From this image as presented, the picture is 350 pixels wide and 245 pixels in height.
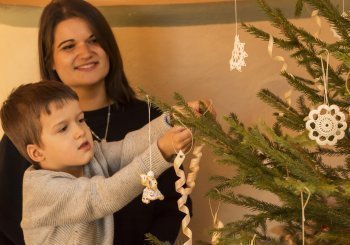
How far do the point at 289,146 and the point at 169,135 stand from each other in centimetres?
41

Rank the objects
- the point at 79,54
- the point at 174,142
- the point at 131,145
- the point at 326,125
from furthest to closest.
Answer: the point at 79,54 < the point at 131,145 < the point at 174,142 < the point at 326,125

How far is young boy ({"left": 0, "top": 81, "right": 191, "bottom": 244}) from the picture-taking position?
118 centimetres

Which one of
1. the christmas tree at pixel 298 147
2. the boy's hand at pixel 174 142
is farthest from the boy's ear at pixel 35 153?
the christmas tree at pixel 298 147

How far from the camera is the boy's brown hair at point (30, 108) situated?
125 centimetres

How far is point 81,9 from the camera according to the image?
1639 mm

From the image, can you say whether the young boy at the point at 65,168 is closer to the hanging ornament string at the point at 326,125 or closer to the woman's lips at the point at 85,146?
the woman's lips at the point at 85,146

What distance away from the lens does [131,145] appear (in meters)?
1.37

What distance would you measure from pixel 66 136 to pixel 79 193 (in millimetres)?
127

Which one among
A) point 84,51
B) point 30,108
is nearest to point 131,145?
point 30,108

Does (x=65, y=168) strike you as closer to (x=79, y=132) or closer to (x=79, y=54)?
(x=79, y=132)

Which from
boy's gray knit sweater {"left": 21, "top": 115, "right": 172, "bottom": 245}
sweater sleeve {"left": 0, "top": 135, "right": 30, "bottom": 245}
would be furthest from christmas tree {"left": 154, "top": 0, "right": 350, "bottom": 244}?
sweater sleeve {"left": 0, "top": 135, "right": 30, "bottom": 245}

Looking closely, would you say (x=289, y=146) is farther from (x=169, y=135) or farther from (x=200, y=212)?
(x=200, y=212)

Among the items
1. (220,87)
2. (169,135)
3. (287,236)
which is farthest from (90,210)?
(220,87)

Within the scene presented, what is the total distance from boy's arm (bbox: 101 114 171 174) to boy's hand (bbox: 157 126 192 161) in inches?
4.8
